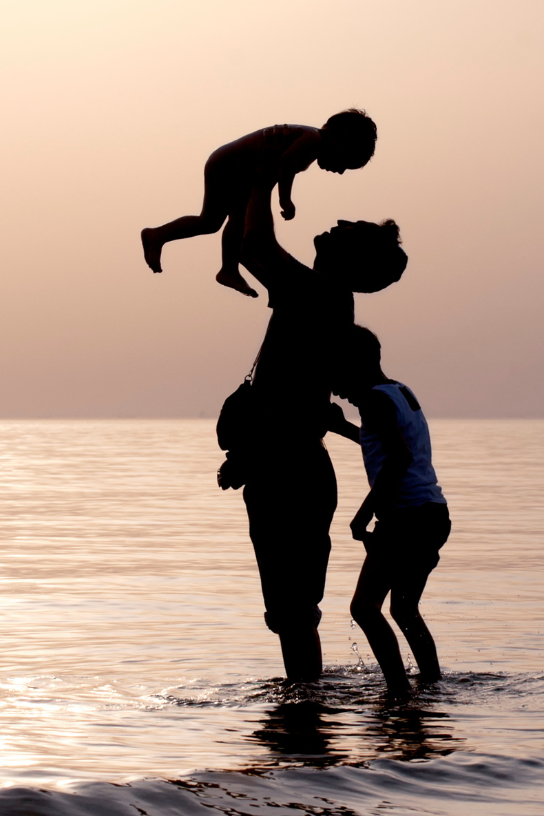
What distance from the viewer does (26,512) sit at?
20.0 metres

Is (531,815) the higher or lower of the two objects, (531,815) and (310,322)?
the lower

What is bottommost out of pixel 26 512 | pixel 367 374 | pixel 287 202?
pixel 26 512

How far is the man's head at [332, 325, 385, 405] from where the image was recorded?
5.28 meters

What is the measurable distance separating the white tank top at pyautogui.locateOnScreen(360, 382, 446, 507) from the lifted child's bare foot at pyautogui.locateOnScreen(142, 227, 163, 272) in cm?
115

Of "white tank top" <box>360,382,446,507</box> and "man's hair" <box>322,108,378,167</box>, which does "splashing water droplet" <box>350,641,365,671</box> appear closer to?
"white tank top" <box>360,382,446,507</box>

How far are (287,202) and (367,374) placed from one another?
965 millimetres

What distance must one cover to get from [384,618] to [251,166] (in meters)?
2.11

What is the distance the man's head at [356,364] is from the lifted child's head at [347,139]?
2.64 ft

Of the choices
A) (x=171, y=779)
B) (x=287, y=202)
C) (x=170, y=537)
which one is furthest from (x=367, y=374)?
(x=170, y=537)

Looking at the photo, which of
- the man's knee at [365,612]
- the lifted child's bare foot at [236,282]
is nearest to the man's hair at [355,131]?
the lifted child's bare foot at [236,282]

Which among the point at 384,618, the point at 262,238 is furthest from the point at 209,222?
the point at 384,618

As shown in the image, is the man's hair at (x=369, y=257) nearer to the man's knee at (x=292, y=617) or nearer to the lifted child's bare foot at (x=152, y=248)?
A: the lifted child's bare foot at (x=152, y=248)

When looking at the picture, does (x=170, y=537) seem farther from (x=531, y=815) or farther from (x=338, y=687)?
(x=531, y=815)

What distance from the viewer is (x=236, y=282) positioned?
525 centimetres
